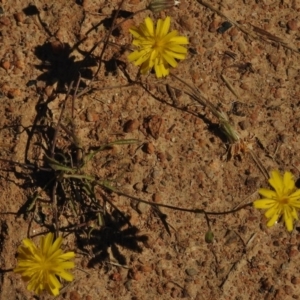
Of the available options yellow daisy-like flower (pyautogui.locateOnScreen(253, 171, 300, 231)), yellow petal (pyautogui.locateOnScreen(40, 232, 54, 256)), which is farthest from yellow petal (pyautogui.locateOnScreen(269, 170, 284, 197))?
yellow petal (pyautogui.locateOnScreen(40, 232, 54, 256))

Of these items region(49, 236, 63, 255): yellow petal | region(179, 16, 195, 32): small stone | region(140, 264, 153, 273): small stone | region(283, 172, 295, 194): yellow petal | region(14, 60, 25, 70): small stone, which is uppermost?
region(179, 16, 195, 32): small stone

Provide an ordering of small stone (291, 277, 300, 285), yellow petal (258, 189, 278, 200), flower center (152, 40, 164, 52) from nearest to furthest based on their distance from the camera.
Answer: yellow petal (258, 189, 278, 200), flower center (152, 40, 164, 52), small stone (291, 277, 300, 285)

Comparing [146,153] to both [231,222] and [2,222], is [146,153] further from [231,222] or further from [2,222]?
[2,222]

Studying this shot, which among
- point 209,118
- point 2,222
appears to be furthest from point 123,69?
point 2,222

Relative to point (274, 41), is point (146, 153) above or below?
below

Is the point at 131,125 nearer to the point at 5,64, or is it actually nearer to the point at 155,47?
the point at 155,47

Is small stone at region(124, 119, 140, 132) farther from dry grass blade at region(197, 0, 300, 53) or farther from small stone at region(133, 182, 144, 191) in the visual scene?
dry grass blade at region(197, 0, 300, 53)
